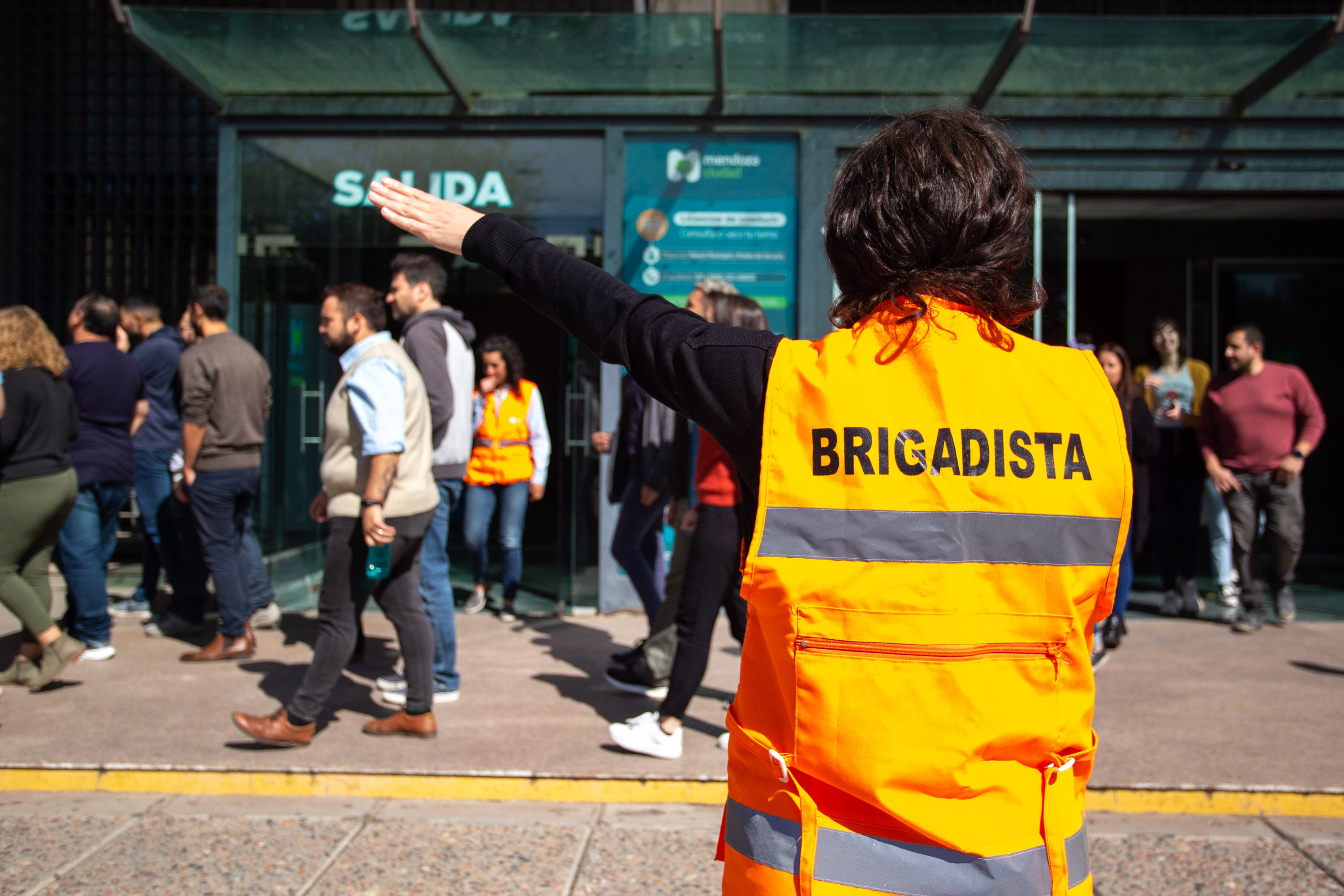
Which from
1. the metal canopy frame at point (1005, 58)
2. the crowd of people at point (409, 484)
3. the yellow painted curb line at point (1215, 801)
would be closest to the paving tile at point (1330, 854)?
the yellow painted curb line at point (1215, 801)

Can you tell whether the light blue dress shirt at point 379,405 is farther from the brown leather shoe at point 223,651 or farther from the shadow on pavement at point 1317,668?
the shadow on pavement at point 1317,668

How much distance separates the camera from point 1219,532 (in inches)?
295

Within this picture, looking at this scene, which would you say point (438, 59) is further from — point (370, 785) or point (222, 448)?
point (370, 785)

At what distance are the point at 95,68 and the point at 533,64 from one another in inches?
196

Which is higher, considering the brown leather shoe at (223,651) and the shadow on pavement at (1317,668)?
the brown leather shoe at (223,651)

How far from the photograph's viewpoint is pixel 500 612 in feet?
24.3

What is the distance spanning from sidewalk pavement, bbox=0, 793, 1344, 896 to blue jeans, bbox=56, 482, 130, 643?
182 cm

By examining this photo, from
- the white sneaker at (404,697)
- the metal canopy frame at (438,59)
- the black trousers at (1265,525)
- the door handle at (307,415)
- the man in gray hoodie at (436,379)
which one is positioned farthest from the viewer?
the door handle at (307,415)

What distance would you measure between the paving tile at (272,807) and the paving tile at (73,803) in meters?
0.12

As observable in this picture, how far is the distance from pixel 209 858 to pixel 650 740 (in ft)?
5.58

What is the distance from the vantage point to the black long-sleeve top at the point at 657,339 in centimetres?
154

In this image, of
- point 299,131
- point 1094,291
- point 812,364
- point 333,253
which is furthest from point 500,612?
point 1094,291

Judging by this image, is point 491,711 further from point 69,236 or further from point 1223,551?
point 69,236

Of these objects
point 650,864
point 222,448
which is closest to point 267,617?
point 222,448
